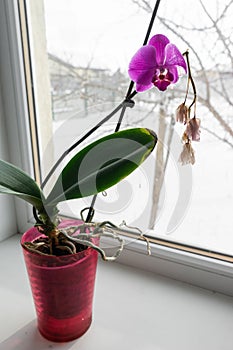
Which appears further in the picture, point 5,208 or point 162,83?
point 5,208

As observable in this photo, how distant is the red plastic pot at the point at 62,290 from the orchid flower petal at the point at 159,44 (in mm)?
330

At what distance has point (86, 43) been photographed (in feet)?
2.80

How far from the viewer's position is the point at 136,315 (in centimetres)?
73

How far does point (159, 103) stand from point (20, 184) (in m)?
0.36

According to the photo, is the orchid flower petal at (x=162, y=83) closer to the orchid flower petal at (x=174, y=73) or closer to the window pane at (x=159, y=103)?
the orchid flower petal at (x=174, y=73)

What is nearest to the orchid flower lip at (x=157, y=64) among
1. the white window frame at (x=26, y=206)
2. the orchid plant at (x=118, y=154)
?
the orchid plant at (x=118, y=154)

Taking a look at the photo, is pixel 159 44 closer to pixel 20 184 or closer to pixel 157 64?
pixel 157 64

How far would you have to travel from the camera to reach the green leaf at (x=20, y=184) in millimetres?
585

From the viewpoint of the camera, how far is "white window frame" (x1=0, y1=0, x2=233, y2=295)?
0.79 meters

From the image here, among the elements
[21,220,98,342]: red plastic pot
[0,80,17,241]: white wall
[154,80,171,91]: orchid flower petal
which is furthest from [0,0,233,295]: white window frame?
[154,80,171,91]: orchid flower petal

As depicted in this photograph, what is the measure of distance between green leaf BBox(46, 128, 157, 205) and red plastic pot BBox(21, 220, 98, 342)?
101mm

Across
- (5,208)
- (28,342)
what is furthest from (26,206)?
(28,342)

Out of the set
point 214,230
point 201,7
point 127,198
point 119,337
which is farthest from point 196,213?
point 201,7

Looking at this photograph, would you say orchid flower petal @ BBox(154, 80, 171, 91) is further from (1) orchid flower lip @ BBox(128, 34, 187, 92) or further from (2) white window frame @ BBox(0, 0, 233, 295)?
(2) white window frame @ BBox(0, 0, 233, 295)
